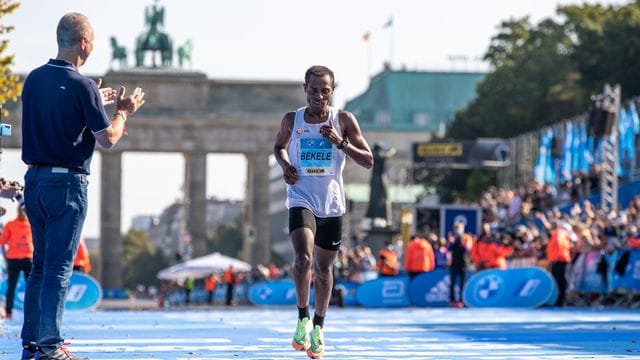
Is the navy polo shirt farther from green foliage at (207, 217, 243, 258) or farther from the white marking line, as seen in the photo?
green foliage at (207, 217, 243, 258)

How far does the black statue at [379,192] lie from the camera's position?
1815 inches

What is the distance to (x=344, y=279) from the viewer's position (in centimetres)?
4447

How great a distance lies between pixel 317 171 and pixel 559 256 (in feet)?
59.4

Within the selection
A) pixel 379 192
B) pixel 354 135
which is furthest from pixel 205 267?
pixel 354 135

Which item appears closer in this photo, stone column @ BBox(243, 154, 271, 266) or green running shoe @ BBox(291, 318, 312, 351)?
green running shoe @ BBox(291, 318, 312, 351)

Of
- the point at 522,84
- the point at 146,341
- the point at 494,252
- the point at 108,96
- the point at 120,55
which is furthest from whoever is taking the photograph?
the point at 120,55

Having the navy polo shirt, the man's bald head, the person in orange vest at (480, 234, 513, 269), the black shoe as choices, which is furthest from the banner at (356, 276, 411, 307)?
the man's bald head

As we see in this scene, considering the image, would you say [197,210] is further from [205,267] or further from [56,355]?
[56,355]

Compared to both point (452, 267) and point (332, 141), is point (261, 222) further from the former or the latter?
point (332, 141)

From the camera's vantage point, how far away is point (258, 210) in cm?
9506

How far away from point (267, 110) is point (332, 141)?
7962 cm

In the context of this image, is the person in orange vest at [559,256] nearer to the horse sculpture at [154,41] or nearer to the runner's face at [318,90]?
the runner's face at [318,90]

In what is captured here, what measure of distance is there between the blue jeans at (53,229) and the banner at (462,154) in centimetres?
5085

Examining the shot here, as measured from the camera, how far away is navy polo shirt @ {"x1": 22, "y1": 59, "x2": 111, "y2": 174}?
30.9 ft
